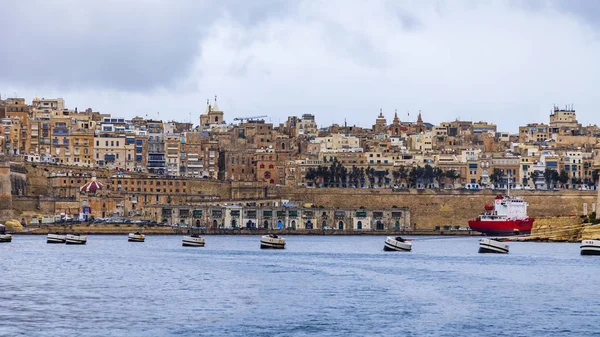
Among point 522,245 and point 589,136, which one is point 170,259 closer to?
point 522,245

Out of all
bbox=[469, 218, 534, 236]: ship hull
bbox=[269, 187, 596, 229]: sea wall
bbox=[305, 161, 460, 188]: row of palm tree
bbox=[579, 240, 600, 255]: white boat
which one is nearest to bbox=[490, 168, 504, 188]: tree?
bbox=[305, 161, 460, 188]: row of palm tree

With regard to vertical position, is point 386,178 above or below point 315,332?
above

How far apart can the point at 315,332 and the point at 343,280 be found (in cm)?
1507

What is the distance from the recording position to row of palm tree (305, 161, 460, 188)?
131750mm

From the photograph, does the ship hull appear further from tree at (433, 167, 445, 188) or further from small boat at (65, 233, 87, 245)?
small boat at (65, 233, 87, 245)

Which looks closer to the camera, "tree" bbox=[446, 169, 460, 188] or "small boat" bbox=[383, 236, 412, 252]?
"small boat" bbox=[383, 236, 412, 252]

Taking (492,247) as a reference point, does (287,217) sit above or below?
above

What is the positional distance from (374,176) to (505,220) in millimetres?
27904

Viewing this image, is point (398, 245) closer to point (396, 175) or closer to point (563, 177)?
point (563, 177)

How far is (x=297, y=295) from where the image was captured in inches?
1736

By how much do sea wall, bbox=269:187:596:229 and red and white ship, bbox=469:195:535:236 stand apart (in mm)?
13345

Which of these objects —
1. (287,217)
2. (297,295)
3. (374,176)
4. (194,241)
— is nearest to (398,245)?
(194,241)

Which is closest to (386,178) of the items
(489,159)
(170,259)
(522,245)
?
(489,159)

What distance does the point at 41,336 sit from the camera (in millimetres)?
33906
